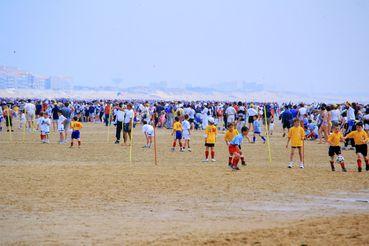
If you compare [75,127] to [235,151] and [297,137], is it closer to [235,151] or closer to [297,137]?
[235,151]

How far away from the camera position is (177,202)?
12672 millimetres

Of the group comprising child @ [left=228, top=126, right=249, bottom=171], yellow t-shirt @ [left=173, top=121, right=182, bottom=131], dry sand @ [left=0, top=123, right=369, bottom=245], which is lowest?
dry sand @ [left=0, top=123, right=369, bottom=245]

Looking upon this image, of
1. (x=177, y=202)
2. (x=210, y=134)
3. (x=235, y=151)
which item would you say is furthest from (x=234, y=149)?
(x=177, y=202)

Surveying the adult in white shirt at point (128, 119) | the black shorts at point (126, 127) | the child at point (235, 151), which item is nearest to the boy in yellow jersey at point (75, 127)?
the adult in white shirt at point (128, 119)

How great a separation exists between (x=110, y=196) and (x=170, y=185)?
2.08 metres

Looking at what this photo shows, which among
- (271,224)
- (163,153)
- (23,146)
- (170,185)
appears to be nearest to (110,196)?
(170,185)

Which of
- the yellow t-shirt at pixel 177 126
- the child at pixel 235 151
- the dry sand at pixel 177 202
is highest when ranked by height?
the yellow t-shirt at pixel 177 126

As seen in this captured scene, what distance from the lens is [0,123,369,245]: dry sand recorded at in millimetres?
9516

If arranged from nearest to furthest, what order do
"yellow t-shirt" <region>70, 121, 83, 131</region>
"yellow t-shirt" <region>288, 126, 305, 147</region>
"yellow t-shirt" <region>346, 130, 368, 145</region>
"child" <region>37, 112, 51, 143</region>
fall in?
"yellow t-shirt" <region>346, 130, 368, 145</region>, "yellow t-shirt" <region>288, 126, 305, 147</region>, "yellow t-shirt" <region>70, 121, 83, 131</region>, "child" <region>37, 112, 51, 143</region>

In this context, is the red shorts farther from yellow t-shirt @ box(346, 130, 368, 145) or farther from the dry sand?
yellow t-shirt @ box(346, 130, 368, 145)

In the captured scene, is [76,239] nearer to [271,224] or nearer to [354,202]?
[271,224]

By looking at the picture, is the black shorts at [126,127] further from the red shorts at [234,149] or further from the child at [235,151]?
the red shorts at [234,149]

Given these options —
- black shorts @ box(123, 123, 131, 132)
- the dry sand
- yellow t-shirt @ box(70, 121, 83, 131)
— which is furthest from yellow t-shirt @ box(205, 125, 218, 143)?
yellow t-shirt @ box(70, 121, 83, 131)

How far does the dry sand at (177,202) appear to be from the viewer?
9.52 meters
